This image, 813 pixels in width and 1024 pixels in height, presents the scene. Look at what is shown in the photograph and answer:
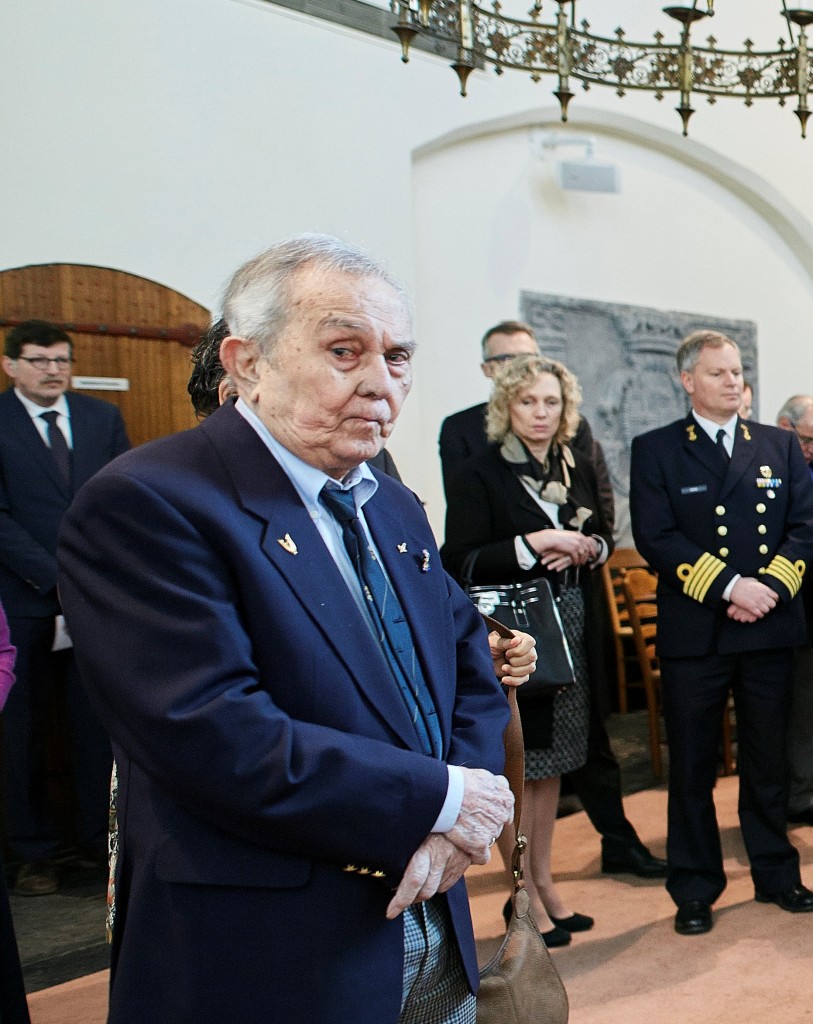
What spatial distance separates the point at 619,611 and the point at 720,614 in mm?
3094

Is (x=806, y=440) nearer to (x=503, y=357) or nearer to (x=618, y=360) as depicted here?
(x=503, y=357)

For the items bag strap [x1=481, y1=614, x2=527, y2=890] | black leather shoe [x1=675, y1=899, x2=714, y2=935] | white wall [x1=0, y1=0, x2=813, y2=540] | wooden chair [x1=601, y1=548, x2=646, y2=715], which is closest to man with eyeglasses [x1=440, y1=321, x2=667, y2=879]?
black leather shoe [x1=675, y1=899, x2=714, y2=935]

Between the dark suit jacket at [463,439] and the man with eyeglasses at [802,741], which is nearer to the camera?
the dark suit jacket at [463,439]

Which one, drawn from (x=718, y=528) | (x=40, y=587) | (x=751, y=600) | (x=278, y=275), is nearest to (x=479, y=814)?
(x=278, y=275)

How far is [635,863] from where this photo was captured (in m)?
4.07

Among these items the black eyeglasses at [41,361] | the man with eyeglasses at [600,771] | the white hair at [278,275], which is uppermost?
the black eyeglasses at [41,361]

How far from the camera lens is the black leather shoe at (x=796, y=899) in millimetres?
3664

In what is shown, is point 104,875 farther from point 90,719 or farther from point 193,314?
point 193,314

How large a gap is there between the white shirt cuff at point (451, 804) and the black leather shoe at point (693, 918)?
243 cm

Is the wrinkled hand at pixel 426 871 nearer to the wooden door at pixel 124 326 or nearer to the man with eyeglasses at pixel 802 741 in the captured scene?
the man with eyeglasses at pixel 802 741

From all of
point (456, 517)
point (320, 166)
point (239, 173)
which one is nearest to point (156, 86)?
point (239, 173)

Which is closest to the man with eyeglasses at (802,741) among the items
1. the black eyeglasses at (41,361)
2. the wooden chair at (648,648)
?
the wooden chair at (648,648)

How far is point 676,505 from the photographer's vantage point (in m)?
3.80

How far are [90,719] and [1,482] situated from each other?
3.08 feet
